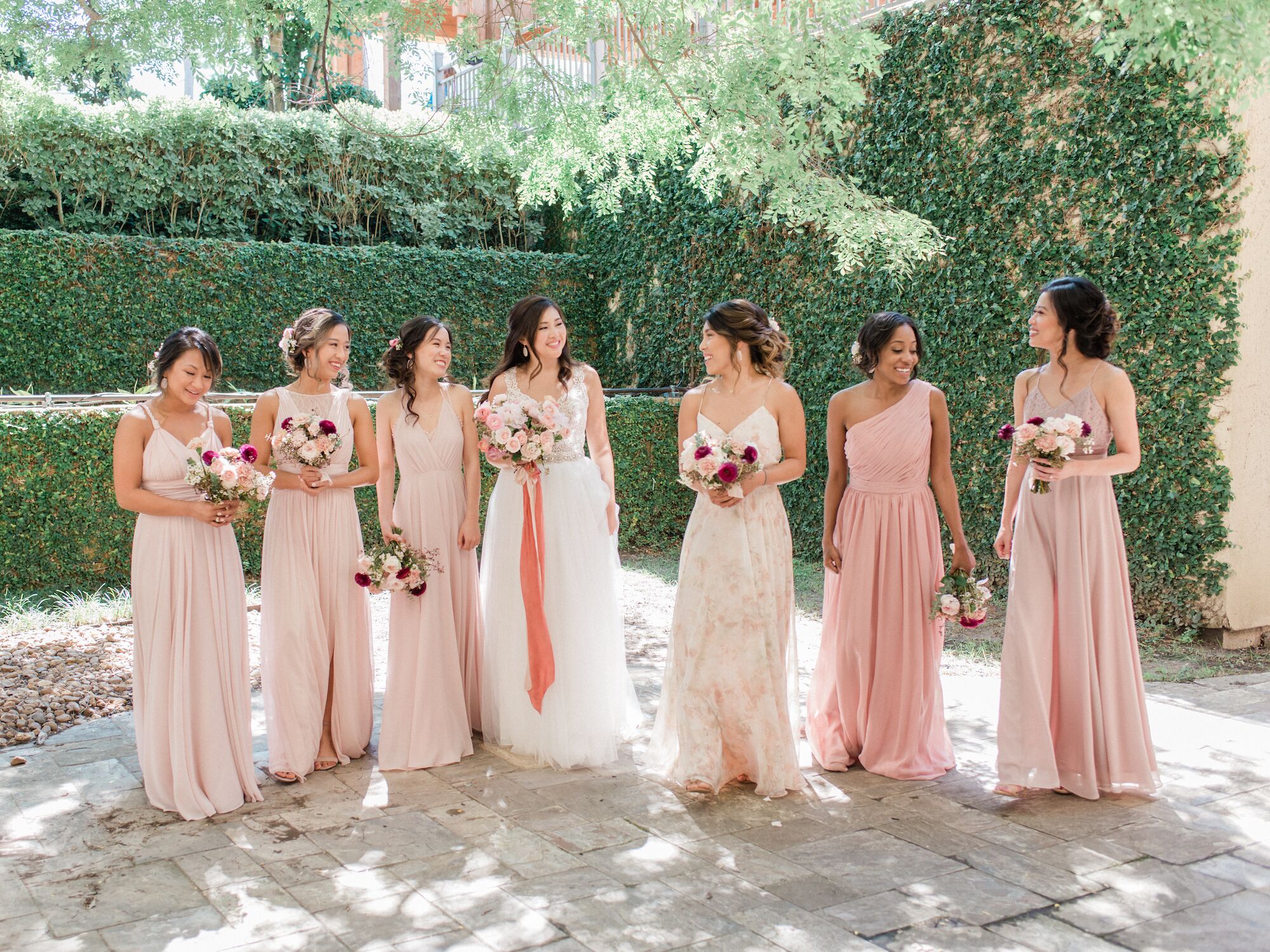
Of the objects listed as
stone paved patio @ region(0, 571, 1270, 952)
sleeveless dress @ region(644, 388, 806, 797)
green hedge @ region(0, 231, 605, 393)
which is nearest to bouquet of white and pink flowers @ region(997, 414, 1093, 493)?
sleeveless dress @ region(644, 388, 806, 797)

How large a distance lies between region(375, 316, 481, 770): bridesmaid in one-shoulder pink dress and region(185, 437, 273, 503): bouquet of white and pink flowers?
75 centimetres

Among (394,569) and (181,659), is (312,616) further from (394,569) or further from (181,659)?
(181,659)

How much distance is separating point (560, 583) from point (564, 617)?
163 mm

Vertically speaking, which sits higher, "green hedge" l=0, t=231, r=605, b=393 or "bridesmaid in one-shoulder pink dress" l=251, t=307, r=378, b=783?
"green hedge" l=0, t=231, r=605, b=393

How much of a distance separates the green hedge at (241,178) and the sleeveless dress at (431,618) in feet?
24.7

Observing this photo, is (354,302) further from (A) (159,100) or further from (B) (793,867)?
(B) (793,867)

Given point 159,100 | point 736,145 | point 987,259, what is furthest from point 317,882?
point 159,100

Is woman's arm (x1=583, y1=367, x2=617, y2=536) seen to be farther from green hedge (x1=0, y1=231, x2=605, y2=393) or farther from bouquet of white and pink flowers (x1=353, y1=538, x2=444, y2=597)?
green hedge (x1=0, y1=231, x2=605, y2=393)

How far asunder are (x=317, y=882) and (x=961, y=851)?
2.33 metres

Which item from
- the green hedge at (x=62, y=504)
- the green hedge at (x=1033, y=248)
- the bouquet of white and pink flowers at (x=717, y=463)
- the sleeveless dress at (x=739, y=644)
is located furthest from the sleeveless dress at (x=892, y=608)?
the green hedge at (x=62, y=504)

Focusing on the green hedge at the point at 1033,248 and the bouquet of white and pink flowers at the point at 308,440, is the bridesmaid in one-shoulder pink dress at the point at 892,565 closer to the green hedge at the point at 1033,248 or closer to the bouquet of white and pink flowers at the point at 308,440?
the bouquet of white and pink flowers at the point at 308,440

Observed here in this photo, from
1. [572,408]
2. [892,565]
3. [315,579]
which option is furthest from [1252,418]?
[315,579]

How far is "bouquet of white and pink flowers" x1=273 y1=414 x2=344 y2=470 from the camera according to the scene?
194 inches

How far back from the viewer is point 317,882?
390cm
